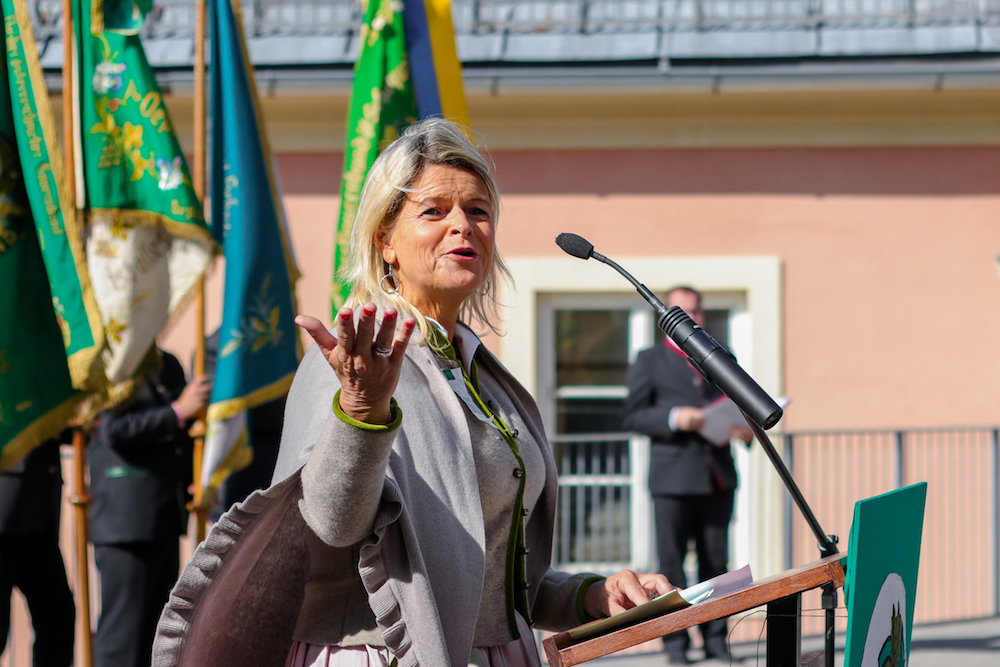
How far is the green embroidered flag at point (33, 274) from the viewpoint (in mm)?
3516

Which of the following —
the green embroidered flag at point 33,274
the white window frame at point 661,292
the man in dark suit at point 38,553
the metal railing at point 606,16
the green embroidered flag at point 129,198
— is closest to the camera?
the green embroidered flag at point 33,274

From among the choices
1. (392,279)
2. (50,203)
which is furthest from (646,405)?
(392,279)

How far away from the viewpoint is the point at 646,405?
209 inches

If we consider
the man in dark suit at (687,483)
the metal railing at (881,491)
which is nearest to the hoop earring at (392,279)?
the man in dark suit at (687,483)

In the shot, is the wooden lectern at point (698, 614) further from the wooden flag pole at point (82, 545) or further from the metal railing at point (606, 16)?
the metal railing at point (606, 16)

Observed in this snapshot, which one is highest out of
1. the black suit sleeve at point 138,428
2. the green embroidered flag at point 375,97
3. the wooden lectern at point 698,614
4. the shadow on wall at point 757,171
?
the shadow on wall at point 757,171

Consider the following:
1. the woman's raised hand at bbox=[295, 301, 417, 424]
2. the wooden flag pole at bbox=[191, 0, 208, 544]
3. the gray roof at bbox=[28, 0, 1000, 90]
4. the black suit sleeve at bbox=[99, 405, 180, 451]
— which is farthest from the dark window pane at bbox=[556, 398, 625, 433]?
the woman's raised hand at bbox=[295, 301, 417, 424]

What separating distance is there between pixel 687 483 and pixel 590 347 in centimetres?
169

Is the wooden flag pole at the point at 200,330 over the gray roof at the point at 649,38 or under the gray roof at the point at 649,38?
under

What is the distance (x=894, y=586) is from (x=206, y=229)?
298 cm

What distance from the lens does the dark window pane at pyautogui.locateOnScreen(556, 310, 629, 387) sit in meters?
6.60

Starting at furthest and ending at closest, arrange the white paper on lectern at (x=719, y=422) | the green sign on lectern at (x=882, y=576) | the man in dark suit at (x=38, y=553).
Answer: the white paper on lectern at (x=719, y=422) → the man in dark suit at (x=38, y=553) → the green sign on lectern at (x=882, y=576)

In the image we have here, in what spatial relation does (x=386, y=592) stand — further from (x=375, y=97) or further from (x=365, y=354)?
(x=375, y=97)

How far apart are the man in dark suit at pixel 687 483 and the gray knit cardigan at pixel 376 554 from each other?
3534mm
